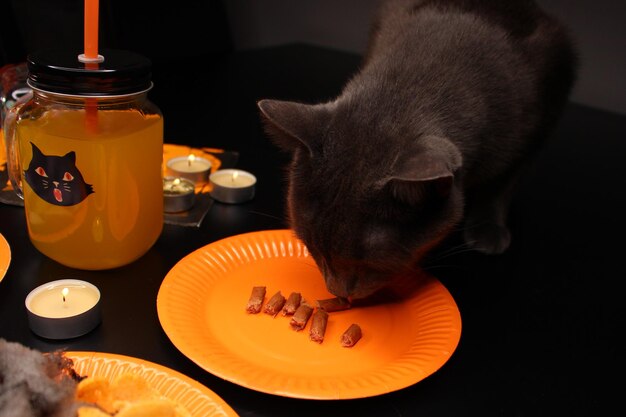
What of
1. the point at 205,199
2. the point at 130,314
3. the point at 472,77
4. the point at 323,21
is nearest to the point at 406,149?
the point at 472,77

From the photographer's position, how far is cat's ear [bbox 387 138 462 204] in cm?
72

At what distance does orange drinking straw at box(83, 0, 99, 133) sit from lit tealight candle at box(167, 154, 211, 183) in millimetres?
422

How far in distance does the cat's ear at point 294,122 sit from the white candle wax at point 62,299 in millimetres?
355

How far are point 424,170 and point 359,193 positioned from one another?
13cm

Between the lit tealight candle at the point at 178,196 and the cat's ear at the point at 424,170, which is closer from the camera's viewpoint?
the cat's ear at the point at 424,170

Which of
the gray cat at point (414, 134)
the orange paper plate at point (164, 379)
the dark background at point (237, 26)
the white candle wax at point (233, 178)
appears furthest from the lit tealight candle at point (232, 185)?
the dark background at point (237, 26)

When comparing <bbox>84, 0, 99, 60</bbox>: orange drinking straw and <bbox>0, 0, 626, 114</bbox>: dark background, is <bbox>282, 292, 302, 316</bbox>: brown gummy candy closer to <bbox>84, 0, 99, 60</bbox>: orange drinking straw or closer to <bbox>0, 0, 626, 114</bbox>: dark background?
<bbox>84, 0, 99, 60</bbox>: orange drinking straw

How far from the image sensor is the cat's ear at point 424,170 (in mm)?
724

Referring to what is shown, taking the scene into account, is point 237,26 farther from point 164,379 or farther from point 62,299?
point 164,379

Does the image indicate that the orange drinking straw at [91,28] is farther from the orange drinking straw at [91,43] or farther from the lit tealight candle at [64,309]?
the lit tealight candle at [64,309]

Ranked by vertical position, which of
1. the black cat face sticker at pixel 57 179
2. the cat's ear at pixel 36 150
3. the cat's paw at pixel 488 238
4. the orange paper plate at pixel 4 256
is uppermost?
the cat's ear at pixel 36 150

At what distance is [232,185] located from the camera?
132cm

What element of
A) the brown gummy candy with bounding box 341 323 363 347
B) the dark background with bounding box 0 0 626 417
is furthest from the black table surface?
the brown gummy candy with bounding box 341 323 363 347

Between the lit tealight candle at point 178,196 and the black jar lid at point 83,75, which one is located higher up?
the black jar lid at point 83,75
